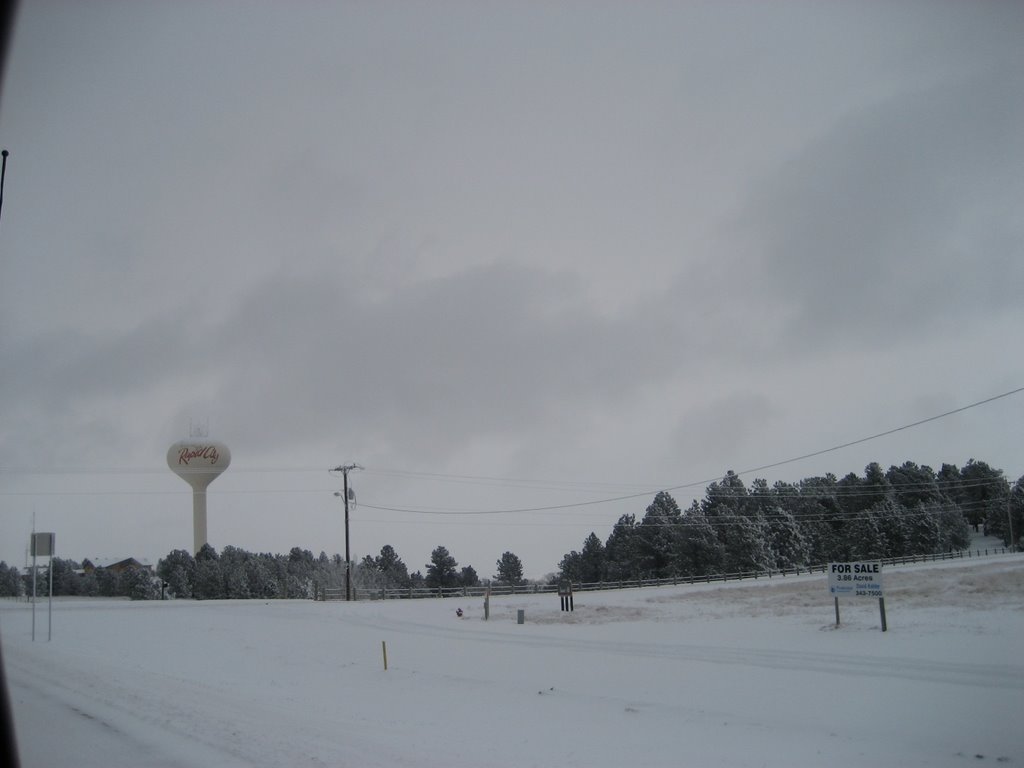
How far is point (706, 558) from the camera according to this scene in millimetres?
90750

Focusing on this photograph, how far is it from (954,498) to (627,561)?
4345cm

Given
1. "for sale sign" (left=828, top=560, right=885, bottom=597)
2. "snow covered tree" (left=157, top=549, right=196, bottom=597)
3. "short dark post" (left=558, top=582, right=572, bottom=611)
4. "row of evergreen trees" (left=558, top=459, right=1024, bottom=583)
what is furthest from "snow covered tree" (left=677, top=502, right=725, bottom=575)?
"for sale sign" (left=828, top=560, right=885, bottom=597)

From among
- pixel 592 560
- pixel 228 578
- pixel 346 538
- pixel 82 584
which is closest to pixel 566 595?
pixel 346 538

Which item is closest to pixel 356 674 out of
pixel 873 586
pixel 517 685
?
pixel 517 685

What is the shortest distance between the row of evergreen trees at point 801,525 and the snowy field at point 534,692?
183 ft

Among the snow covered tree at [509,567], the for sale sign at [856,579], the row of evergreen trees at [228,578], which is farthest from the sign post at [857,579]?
the snow covered tree at [509,567]

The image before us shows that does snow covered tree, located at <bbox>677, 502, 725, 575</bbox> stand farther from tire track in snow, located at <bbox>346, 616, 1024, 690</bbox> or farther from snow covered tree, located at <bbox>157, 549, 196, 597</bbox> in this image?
tire track in snow, located at <bbox>346, 616, 1024, 690</bbox>

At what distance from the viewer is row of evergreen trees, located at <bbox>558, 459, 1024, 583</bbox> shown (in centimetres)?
9044

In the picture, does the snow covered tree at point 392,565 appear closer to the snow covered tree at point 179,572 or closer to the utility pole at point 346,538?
the snow covered tree at point 179,572

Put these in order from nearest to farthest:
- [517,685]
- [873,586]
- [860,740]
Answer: [860,740]
[517,685]
[873,586]

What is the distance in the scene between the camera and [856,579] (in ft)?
99.8

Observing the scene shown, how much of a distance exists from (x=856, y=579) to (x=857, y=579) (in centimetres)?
4

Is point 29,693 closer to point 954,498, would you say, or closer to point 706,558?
point 706,558

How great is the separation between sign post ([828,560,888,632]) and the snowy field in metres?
1.25
